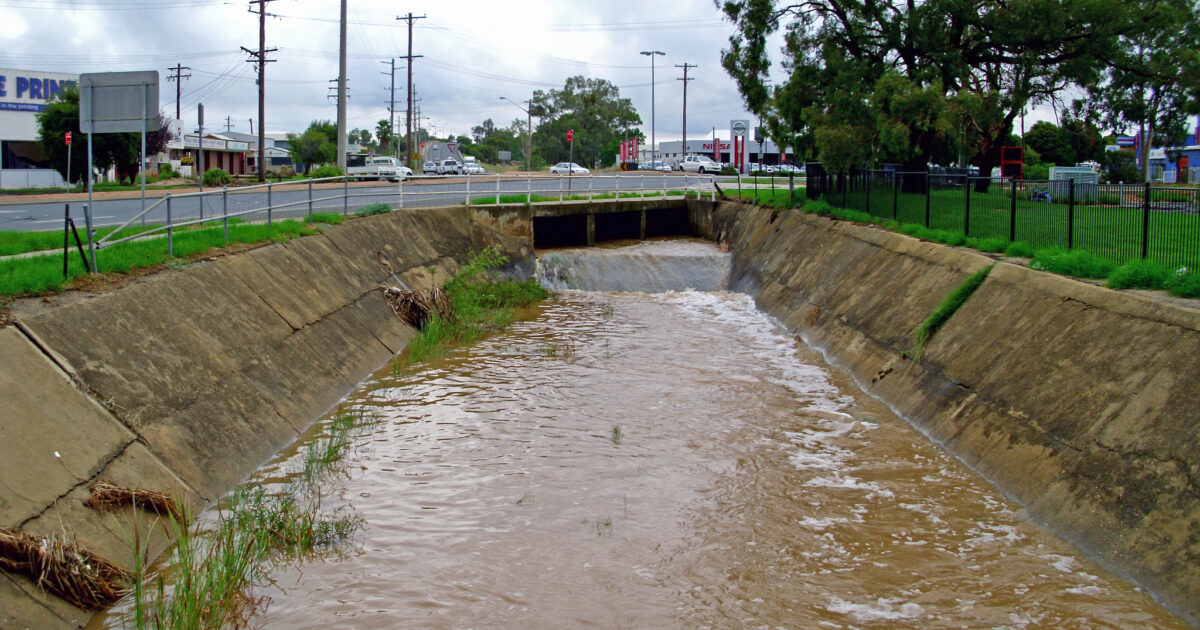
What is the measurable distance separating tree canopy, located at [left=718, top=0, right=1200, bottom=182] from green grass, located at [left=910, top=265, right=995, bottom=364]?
423 inches

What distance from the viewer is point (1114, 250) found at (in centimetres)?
Result: 1490

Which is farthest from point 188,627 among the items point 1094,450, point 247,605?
point 1094,450

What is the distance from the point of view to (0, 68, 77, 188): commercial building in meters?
49.6

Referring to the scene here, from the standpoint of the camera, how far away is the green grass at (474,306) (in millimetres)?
17827

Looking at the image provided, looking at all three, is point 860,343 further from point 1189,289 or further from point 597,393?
point 1189,289

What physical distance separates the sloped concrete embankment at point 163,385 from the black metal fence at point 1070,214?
11161 mm

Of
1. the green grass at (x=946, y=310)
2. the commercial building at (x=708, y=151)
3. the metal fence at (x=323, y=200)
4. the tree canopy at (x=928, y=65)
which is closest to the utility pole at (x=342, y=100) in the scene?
the metal fence at (x=323, y=200)

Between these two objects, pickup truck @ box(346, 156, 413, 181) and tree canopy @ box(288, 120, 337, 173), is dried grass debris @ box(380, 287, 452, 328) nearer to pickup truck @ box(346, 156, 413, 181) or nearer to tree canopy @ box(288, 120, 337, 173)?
pickup truck @ box(346, 156, 413, 181)

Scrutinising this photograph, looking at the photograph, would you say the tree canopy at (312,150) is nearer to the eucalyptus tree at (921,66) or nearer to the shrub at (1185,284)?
the eucalyptus tree at (921,66)

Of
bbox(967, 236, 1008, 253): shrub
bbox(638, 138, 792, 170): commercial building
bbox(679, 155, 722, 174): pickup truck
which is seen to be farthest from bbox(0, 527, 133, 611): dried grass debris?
bbox(638, 138, 792, 170): commercial building

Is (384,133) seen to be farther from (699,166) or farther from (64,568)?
(64,568)

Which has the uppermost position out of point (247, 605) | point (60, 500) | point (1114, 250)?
point (1114, 250)

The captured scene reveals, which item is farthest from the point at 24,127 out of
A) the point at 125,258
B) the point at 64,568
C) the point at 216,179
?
the point at 64,568

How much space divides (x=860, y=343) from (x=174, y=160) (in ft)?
258
